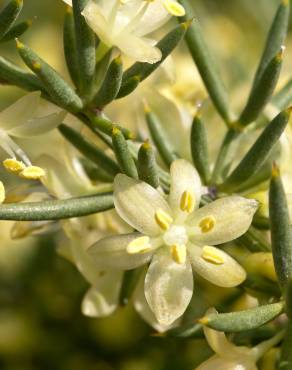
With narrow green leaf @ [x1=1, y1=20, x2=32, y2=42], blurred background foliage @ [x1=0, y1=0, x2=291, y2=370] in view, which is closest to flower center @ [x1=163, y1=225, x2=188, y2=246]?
narrow green leaf @ [x1=1, y1=20, x2=32, y2=42]

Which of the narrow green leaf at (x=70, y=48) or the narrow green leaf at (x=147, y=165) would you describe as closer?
the narrow green leaf at (x=147, y=165)

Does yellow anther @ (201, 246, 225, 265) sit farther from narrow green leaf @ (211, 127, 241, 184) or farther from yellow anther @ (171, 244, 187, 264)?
narrow green leaf @ (211, 127, 241, 184)

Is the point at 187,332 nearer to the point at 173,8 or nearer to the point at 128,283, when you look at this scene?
the point at 128,283

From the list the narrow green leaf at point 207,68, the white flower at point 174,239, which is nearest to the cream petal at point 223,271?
the white flower at point 174,239

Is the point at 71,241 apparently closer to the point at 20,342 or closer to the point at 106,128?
the point at 106,128

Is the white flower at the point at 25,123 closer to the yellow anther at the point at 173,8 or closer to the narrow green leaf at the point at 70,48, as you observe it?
the narrow green leaf at the point at 70,48

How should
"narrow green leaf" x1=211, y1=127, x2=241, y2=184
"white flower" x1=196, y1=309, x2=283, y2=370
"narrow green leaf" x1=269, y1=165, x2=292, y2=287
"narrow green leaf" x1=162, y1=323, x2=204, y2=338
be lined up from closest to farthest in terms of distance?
"narrow green leaf" x1=269, y1=165, x2=292, y2=287 → "white flower" x1=196, y1=309, x2=283, y2=370 → "narrow green leaf" x1=162, y1=323, x2=204, y2=338 → "narrow green leaf" x1=211, y1=127, x2=241, y2=184
